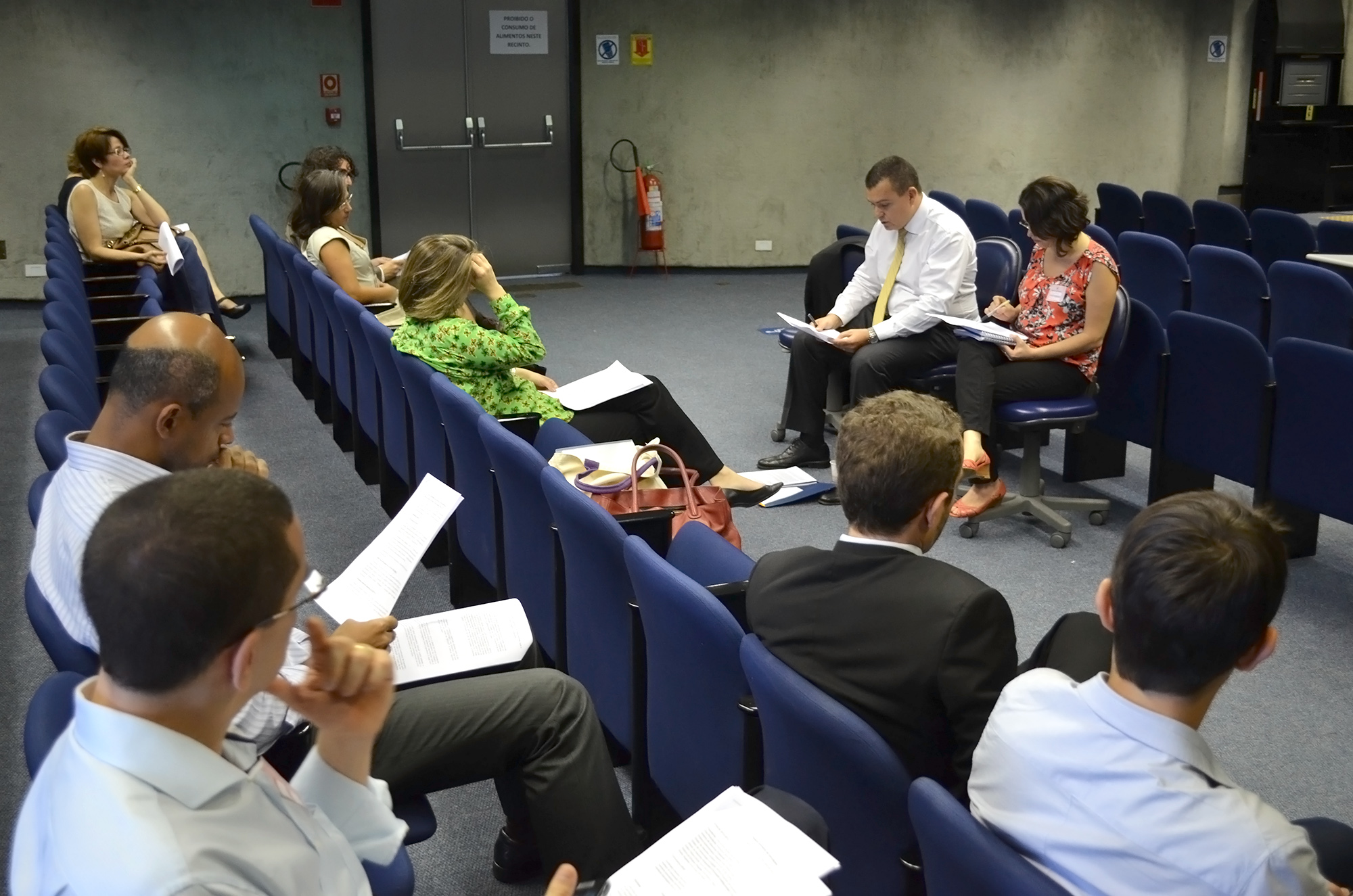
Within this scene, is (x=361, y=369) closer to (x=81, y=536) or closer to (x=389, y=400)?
(x=389, y=400)

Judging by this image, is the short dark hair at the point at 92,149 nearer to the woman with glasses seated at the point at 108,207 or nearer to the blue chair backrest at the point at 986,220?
the woman with glasses seated at the point at 108,207

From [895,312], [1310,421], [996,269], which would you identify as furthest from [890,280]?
[1310,421]

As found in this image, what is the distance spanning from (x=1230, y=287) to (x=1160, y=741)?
17.1ft

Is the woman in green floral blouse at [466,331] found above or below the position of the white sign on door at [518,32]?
below

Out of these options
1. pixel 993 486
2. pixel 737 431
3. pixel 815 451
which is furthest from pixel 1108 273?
pixel 737 431

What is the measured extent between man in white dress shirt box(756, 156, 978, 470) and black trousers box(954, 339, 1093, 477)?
55 centimetres

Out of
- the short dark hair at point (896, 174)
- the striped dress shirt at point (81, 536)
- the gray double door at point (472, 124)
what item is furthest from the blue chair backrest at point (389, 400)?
the gray double door at point (472, 124)

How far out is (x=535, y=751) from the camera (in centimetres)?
238

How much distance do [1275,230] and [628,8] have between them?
5364 mm

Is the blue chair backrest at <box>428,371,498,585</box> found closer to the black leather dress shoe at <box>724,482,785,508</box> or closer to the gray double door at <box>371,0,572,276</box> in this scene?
the black leather dress shoe at <box>724,482,785,508</box>

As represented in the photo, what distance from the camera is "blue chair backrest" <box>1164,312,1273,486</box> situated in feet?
14.0

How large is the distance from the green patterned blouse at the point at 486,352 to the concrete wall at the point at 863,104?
6.35 metres

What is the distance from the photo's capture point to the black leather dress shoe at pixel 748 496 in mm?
5105

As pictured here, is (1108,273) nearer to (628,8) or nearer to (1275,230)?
(1275,230)
